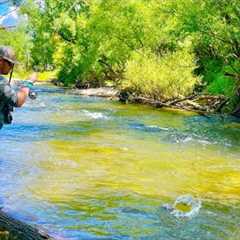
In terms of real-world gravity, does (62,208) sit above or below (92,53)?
above

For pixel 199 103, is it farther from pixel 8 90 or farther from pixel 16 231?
pixel 16 231

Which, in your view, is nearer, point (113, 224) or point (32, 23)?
point (113, 224)

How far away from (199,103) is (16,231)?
93.2 ft

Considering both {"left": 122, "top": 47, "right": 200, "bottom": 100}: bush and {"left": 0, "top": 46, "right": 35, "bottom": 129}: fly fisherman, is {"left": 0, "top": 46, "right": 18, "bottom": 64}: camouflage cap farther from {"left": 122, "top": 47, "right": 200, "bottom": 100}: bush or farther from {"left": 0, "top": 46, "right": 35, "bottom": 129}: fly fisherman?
{"left": 122, "top": 47, "right": 200, "bottom": 100}: bush

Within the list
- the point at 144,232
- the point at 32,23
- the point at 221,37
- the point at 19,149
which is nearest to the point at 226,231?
the point at 144,232

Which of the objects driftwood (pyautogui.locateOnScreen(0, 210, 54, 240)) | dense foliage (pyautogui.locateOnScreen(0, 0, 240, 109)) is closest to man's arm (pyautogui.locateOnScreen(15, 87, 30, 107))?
driftwood (pyautogui.locateOnScreen(0, 210, 54, 240))

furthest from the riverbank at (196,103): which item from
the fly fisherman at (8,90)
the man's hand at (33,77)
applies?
the fly fisherman at (8,90)

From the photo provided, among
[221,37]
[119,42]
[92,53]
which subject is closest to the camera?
[221,37]

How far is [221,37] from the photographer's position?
98.7 ft

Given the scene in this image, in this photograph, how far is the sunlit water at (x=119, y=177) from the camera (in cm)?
1029

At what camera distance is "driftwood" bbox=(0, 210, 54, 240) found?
7.08 metres

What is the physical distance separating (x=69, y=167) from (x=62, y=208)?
405cm

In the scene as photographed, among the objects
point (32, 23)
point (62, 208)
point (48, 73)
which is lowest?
point (48, 73)

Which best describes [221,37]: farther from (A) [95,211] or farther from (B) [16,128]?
(A) [95,211]
